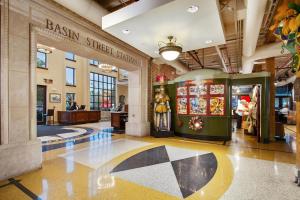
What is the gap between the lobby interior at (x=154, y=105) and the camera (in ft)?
8.86

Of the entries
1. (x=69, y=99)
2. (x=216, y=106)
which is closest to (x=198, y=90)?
(x=216, y=106)

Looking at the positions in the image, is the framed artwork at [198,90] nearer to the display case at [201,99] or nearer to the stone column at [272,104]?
the display case at [201,99]

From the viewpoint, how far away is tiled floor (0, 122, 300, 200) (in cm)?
247

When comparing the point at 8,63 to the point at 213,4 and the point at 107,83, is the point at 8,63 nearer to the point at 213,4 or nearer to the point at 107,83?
the point at 213,4

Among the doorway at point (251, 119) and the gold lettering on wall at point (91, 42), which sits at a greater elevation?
the gold lettering on wall at point (91, 42)

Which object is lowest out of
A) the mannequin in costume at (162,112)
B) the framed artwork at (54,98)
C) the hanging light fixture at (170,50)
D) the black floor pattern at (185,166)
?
the black floor pattern at (185,166)

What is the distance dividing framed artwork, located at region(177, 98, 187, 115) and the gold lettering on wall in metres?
2.46

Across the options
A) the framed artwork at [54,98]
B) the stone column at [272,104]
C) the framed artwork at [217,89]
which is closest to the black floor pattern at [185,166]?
the framed artwork at [217,89]

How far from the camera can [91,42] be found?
4668 millimetres

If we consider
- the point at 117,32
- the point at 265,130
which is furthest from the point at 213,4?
the point at 265,130

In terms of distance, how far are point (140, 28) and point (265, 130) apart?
219 inches

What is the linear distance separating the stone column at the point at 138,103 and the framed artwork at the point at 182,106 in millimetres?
1406

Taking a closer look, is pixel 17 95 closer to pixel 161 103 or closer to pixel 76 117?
pixel 161 103

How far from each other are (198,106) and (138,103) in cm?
250
